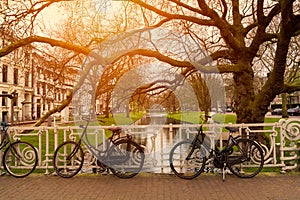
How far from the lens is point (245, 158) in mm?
7328

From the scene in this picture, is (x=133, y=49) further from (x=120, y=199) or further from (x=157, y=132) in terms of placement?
(x=120, y=199)

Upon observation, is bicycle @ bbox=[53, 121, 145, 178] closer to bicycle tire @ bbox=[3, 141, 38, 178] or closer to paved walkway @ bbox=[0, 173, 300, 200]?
paved walkway @ bbox=[0, 173, 300, 200]

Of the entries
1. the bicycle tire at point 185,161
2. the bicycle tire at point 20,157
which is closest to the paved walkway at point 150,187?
the bicycle tire at point 185,161

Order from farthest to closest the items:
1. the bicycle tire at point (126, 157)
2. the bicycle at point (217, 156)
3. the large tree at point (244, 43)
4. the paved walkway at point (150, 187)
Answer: the large tree at point (244, 43), the bicycle tire at point (126, 157), the bicycle at point (217, 156), the paved walkway at point (150, 187)

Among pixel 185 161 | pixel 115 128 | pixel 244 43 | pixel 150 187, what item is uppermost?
pixel 244 43

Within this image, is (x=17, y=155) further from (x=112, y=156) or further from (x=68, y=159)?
(x=112, y=156)

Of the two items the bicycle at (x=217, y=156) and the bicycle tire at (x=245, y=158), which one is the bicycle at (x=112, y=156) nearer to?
the bicycle at (x=217, y=156)

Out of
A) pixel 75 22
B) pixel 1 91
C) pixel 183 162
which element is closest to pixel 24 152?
→ pixel 183 162

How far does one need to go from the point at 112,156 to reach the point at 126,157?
0.31 m

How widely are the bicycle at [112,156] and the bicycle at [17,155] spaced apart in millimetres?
667

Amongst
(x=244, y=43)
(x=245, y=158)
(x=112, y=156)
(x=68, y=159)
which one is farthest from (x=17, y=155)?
(x=244, y=43)

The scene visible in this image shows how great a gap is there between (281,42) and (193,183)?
511 cm

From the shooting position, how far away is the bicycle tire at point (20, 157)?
7832mm

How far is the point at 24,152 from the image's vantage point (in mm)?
7895
